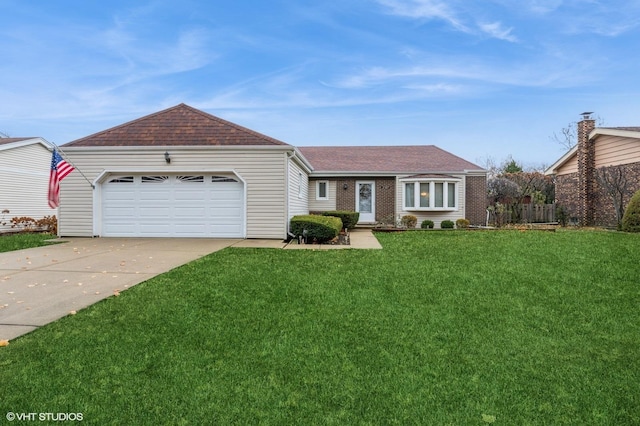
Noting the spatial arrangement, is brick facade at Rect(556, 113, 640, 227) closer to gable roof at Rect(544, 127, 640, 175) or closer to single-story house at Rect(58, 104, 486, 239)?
gable roof at Rect(544, 127, 640, 175)

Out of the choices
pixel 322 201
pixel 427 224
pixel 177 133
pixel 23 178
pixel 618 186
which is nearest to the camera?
pixel 177 133

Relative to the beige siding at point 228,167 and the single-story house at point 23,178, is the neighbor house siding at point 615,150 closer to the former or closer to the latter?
the beige siding at point 228,167

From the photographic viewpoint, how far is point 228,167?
39.9 ft

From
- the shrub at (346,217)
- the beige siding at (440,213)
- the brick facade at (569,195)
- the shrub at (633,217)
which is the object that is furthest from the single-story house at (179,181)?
the brick facade at (569,195)

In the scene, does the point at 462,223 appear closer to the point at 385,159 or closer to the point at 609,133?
the point at 385,159

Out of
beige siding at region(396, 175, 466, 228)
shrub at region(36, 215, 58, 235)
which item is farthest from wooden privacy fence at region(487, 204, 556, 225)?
shrub at region(36, 215, 58, 235)

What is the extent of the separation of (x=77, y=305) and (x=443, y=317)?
472cm

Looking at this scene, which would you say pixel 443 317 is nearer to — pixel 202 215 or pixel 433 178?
pixel 202 215

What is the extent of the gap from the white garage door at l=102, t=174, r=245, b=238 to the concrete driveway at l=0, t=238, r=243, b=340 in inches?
35.6

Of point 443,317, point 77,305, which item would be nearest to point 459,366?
point 443,317

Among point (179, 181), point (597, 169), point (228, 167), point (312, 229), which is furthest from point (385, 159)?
point (179, 181)

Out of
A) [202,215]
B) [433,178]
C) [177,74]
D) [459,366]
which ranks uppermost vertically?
[177,74]

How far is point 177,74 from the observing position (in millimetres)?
17406

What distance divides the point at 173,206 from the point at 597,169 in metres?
18.9
